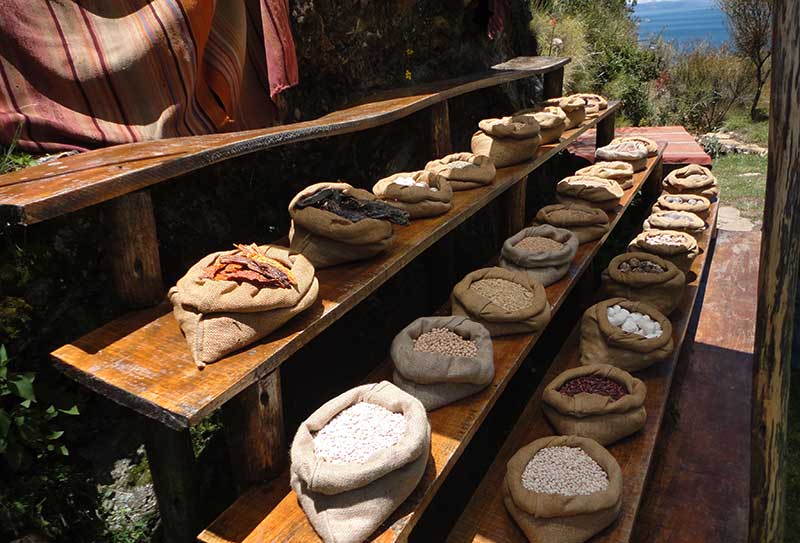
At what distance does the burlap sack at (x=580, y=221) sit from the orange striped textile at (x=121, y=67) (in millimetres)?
2283

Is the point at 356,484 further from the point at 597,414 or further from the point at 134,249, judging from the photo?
the point at 597,414

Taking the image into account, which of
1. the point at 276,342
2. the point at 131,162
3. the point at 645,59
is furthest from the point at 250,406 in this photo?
the point at 645,59

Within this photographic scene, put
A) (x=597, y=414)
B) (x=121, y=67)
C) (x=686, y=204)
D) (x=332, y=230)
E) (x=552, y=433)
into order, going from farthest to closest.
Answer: (x=686, y=204), (x=552, y=433), (x=597, y=414), (x=121, y=67), (x=332, y=230)

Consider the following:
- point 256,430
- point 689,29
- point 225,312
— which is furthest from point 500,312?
point 689,29

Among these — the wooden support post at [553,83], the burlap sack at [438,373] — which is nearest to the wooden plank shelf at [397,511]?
the burlap sack at [438,373]

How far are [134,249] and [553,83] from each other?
5.45 m

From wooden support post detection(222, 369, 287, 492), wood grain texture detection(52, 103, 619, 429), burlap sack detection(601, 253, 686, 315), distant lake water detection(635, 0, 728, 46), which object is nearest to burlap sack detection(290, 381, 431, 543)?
wooden support post detection(222, 369, 287, 492)

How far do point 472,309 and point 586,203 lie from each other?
88.9 inches

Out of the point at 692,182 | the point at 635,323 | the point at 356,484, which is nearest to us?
the point at 356,484

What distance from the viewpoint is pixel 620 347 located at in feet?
11.3

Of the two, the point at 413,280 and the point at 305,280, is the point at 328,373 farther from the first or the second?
the point at 305,280

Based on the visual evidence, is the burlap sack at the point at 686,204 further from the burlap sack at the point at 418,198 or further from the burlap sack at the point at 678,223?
the burlap sack at the point at 418,198

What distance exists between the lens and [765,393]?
7.53 ft

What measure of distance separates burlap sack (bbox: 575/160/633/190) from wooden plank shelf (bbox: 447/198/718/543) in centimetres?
189
